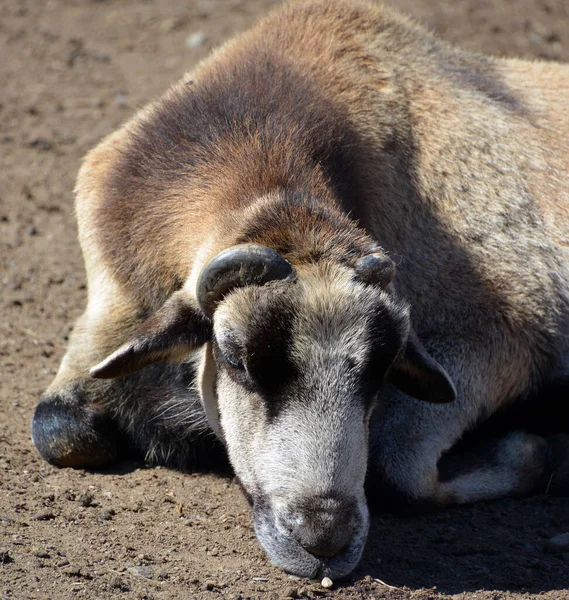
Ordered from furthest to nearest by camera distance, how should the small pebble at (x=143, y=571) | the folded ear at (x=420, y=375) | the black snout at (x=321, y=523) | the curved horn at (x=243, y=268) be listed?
the folded ear at (x=420, y=375)
the small pebble at (x=143, y=571)
the curved horn at (x=243, y=268)
the black snout at (x=321, y=523)

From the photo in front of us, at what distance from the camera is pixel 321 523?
425cm

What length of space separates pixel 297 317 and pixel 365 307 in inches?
13.0

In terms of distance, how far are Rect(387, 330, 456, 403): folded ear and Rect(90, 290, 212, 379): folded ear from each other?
3.16 ft

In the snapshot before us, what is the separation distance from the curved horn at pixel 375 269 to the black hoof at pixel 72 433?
2.01 meters

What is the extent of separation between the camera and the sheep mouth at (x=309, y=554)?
439 cm

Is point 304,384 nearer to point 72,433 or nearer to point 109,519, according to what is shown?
point 109,519

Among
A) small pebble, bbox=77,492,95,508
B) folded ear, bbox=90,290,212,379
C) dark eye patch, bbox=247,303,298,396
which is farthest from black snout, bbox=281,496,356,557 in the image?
small pebble, bbox=77,492,95,508

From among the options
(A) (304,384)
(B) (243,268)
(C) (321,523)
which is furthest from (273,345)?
(C) (321,523)

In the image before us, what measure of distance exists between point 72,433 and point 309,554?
5.88 ft

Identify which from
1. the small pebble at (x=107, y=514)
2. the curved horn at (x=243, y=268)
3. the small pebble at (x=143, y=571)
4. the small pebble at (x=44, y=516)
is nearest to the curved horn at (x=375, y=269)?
the curved horn at (x=243, y=268)

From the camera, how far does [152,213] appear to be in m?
5.35

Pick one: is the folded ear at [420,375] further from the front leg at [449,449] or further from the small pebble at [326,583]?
the small pebble at [326,583]

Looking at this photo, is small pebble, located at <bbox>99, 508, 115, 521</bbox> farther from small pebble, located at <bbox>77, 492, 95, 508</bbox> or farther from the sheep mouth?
the sheep mouth

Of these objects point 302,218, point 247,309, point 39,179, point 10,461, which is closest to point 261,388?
point 247,309
